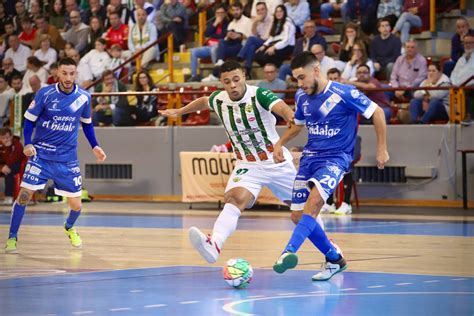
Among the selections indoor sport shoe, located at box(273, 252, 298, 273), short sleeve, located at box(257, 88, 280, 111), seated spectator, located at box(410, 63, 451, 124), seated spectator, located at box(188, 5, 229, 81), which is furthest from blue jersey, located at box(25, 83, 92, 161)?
seated spectator, located at box(188, 5, 229, 81)

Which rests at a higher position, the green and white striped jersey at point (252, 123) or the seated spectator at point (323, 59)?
the green and white striped jersey at point (252, 123)

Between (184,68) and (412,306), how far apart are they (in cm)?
1761

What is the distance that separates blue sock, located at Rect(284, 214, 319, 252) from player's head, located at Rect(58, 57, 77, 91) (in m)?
4.32

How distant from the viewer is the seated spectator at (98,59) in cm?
2531

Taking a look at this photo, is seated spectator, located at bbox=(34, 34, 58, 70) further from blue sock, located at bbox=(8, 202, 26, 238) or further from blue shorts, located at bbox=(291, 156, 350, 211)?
blue shorts, located at bbox=(291, 156, 350, 211)

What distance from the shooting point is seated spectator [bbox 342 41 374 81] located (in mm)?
20828

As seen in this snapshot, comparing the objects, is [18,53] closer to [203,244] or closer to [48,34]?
[48,34]

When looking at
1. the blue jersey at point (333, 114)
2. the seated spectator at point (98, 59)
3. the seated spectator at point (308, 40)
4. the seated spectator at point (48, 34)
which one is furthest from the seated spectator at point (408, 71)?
the blue jersey at point (333, 114)

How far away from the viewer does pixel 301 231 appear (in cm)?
938

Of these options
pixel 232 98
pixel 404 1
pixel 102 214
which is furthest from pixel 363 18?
pixel 232 98

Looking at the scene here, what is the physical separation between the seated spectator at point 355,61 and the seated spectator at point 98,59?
6.74m

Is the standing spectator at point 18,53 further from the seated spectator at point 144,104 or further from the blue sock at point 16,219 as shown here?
the blue sock at point 16,219

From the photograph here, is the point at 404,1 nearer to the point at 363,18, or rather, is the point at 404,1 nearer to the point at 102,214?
the point at 363,18

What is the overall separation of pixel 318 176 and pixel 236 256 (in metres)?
2.38
